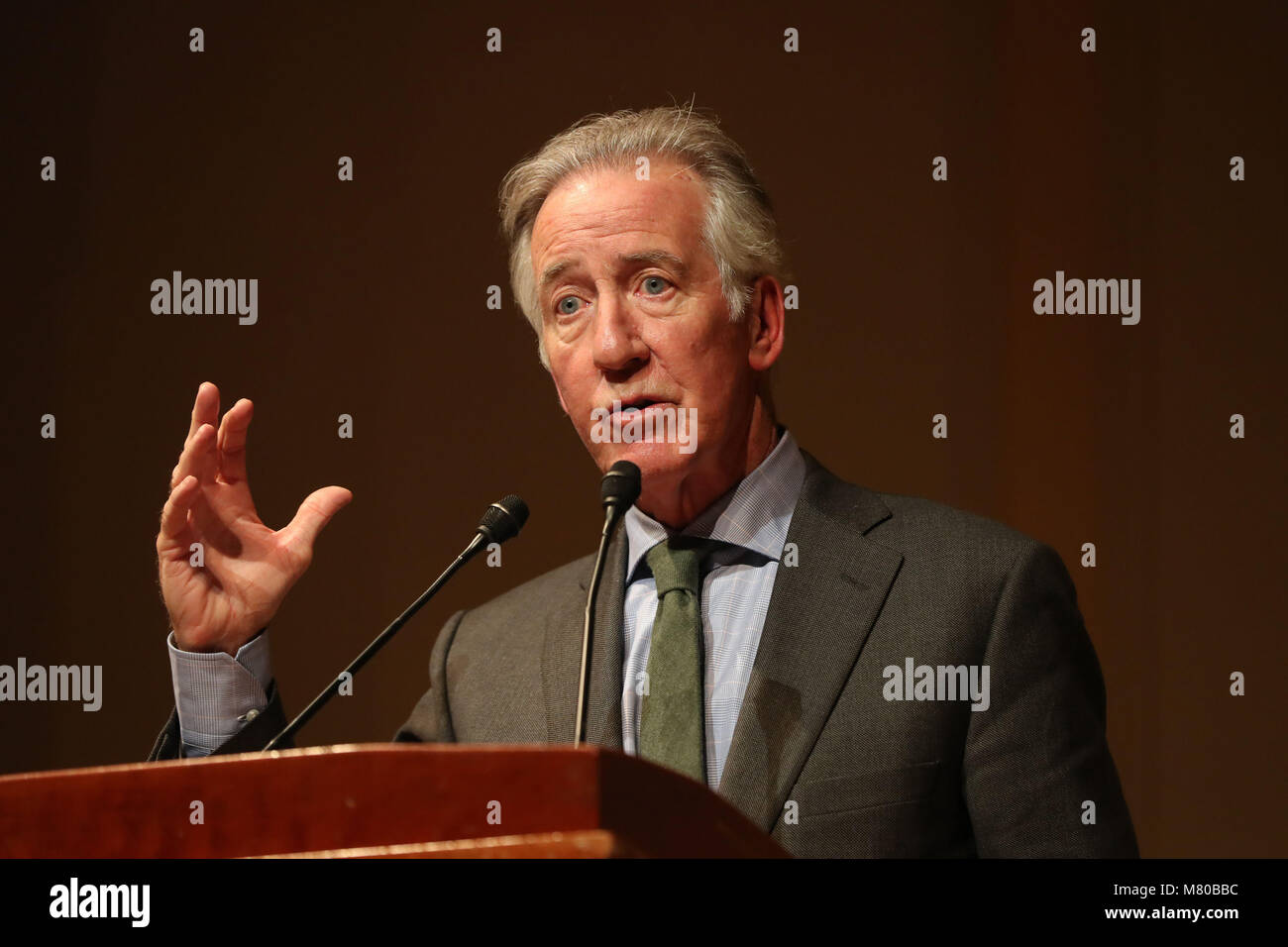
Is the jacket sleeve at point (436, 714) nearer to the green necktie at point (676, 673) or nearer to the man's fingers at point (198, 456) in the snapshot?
the green necktie at point (676, 673)

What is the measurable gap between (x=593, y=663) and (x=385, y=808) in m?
1.02

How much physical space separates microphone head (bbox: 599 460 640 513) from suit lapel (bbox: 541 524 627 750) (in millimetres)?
277

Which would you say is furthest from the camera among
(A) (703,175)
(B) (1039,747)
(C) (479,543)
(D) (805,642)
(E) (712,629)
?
(A) (703,175)

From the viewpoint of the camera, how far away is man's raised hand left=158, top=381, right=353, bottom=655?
5.85 feet

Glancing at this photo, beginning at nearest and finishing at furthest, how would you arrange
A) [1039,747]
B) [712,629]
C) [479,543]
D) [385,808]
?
[385,808]
[479,543]
[1039,747]
[712,629]

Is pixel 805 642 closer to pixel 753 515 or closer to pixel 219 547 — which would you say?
pixel 753 515

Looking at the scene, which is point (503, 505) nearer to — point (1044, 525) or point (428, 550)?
point (428, 550)

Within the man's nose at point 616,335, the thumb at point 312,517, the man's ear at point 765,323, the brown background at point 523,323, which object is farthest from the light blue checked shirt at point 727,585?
the brown background at point 523,323

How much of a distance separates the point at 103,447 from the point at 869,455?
176cm

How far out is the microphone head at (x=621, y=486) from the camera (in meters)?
1.68

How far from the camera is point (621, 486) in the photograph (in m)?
1.70

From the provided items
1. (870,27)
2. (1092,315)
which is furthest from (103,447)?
(1092,315)

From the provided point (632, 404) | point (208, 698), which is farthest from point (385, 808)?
point (632, 404)

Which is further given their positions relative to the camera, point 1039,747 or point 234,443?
point 234,443
